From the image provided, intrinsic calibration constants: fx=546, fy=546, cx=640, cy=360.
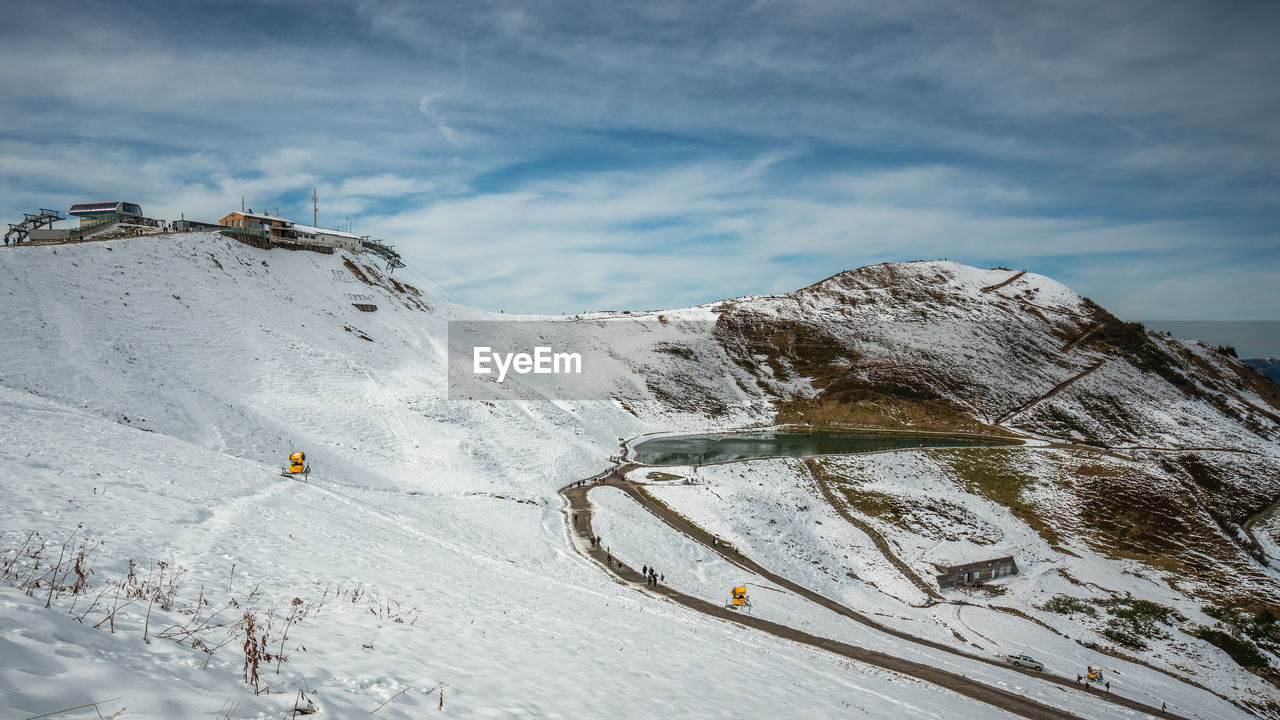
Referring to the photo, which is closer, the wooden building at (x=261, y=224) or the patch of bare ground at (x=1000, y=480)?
the patch of bare ground at (x=1000, y=480)

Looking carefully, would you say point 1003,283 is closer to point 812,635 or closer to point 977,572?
point 977,572

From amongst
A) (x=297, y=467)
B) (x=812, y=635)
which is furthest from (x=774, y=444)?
(x=297, y=467)

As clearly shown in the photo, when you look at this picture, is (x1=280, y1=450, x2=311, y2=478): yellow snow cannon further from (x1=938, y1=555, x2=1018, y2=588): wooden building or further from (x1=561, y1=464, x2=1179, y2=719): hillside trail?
(x1=938, y1=555, x2=1018, y2=588): wooden building

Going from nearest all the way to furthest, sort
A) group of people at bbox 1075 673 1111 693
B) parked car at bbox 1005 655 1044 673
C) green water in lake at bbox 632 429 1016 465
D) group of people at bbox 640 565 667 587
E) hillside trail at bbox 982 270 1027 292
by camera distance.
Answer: group of people at bbox 1075 673 1111 693, parked car at bbox 1005 655 1044 673, group of people at bbox 640 565 667 587, green water in lake at bbox 632 429 1016 465, hillside trail at bbox 982 270 1027 292

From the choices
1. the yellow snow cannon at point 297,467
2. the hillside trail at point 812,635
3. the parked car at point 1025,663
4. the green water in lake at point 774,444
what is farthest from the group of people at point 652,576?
the green water in lake at point 774,444

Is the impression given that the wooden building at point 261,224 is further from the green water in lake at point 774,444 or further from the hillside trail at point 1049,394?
the hillside trail at point 1049,394

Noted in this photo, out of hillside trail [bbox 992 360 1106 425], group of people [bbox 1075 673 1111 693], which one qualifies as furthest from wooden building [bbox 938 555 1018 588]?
hillside trail [bbox 992 360 1106 425]
